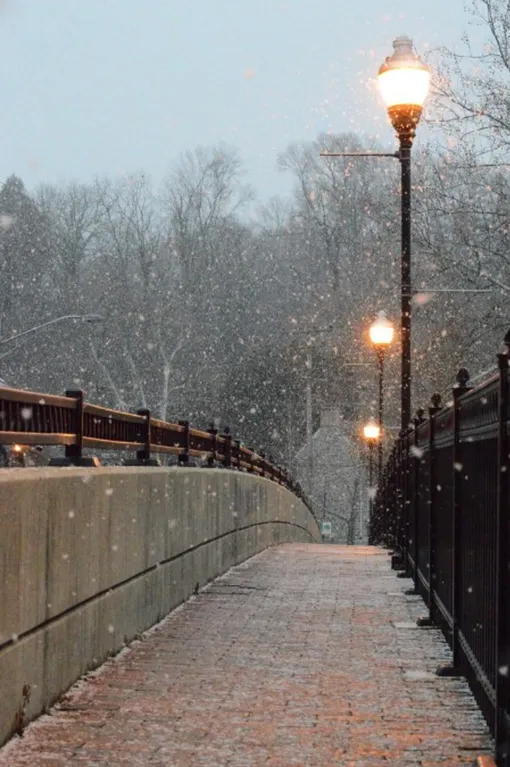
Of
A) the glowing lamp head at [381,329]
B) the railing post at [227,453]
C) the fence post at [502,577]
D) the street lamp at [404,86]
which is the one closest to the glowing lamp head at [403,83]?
the street lamp at [404,86]

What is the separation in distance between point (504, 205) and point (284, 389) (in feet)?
175

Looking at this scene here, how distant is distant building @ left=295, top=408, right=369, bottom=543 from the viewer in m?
77.0

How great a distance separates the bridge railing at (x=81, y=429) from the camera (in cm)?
674

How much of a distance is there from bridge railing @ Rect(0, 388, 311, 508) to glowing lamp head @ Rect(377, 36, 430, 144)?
14.5 feet

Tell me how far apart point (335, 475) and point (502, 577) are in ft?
238

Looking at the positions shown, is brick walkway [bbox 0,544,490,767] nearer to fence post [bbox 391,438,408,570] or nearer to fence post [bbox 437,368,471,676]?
fence post [bbox 437,368,471,676]

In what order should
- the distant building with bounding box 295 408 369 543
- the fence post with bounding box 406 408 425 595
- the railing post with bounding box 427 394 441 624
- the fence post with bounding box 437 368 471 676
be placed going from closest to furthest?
the fence post with bounding box 437 368 471 676
the railing post with bounding box 427 394 441 624
the fence post with bounding box 406 408 425 595
the distant building with bounding box 295 408 369 543

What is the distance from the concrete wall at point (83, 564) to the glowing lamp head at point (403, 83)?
524 cm

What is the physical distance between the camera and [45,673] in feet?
22.1

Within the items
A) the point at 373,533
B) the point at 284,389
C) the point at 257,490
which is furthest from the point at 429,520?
the point at 284,389

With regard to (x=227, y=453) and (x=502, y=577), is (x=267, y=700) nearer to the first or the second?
(x=502, y=577)

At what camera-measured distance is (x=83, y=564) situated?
760 centimetres

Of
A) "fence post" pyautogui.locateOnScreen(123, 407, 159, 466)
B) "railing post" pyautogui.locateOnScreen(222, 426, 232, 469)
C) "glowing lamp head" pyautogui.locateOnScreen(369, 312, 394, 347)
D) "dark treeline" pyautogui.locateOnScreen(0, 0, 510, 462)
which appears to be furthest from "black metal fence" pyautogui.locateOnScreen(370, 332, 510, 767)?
"dark treeline" pyautogui.locateOnScreen(0, 0, 510, 462)

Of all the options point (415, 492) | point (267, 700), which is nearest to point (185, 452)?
point (415, 492)
